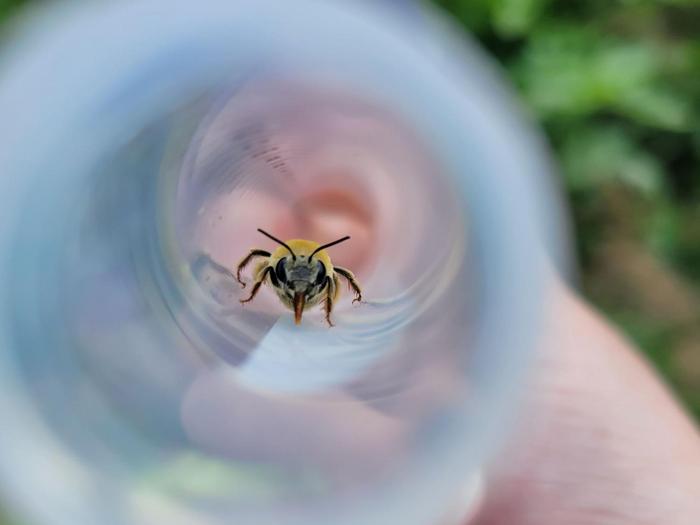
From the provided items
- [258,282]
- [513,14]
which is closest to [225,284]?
[258,282]

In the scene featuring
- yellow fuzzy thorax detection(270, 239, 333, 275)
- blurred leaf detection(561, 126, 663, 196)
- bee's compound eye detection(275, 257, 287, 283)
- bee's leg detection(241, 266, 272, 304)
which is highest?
blurred leaf detection(561, 126, 663, 196)

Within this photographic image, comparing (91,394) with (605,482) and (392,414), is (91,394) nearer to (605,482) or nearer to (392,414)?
(392,414)

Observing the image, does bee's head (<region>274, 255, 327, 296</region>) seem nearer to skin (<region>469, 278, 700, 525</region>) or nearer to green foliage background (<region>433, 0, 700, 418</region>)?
skin (<region>469, 278, 700, 525</region>)

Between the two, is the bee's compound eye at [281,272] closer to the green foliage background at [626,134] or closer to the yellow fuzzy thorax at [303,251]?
the yellow fuzzy thorax at [303,251]

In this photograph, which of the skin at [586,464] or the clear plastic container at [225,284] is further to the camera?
the skin at [586,464]

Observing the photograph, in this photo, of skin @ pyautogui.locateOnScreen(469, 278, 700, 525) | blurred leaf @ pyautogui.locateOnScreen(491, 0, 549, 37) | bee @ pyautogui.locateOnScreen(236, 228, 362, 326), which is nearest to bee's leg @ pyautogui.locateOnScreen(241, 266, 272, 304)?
bee @ pyautogui.locateOnScreen(236, 228, 362, 326)

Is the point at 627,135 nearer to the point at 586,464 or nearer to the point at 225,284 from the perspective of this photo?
the point at 586,464

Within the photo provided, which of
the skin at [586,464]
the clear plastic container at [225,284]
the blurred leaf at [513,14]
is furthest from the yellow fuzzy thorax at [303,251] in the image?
the blurred leaf at [513,14]
